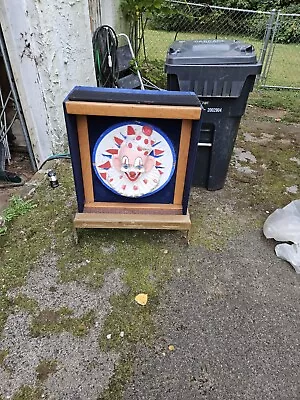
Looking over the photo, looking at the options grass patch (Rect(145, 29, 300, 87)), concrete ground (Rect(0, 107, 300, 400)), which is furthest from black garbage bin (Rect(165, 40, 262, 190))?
grass patch (Rect(145, 29, 300, 87))

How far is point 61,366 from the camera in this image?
5.67 feet

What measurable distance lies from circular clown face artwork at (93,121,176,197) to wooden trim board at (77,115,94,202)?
0.05 m

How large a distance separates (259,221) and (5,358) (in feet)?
6.57

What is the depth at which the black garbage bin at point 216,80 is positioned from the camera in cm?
246

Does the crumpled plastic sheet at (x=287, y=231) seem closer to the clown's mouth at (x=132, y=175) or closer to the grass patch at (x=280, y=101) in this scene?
the clown's mouth at (x=132, y=175)

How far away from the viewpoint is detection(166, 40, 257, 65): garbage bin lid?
8.05 feet

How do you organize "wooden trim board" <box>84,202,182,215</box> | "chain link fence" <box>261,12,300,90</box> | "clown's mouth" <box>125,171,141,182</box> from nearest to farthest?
1. "clown's mouth" <box>125,171,141,182</box>
2. "wooden trim board" <box>84,202,182,215</box>
3. "chain link fence" <box>261,12,300,90</box>

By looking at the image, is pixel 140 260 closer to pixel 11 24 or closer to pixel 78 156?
pixel 78 156

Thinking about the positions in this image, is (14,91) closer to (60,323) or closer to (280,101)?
(60,323)

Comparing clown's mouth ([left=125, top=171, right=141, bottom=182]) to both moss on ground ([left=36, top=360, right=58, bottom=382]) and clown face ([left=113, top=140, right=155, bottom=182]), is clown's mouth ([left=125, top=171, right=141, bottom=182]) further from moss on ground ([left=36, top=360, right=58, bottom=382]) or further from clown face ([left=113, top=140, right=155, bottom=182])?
moss on ground ([left=36, top=360, right=58, bottom=382])

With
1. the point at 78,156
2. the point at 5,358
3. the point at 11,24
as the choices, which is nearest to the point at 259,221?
the point at 78,156

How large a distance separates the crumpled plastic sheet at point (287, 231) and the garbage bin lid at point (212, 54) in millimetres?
1130

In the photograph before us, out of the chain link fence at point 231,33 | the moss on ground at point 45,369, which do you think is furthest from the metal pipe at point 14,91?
the chain link fence at point 231,33

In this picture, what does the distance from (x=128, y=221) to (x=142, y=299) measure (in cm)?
53
